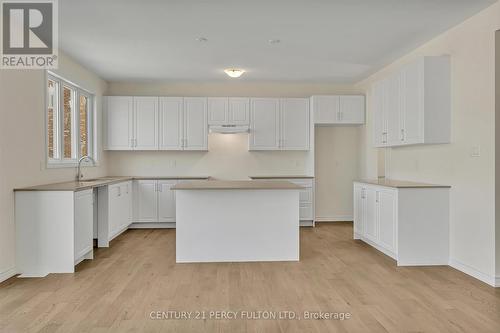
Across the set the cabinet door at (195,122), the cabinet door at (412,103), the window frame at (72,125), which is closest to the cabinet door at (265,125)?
the cabinet door at (195,122)

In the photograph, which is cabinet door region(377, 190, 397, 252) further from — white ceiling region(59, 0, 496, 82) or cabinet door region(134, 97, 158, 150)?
cabinet door region(134, 97, 158, 150)

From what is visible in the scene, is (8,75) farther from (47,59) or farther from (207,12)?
(207,12)

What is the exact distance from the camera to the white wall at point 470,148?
Answer: 3.61m

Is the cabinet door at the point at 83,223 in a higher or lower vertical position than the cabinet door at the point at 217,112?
lower

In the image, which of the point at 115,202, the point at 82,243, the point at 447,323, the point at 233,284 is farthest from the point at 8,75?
the point at 447,323

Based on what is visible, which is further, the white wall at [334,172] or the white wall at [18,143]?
the white wall at [334,172]

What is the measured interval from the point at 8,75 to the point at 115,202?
2325 mm

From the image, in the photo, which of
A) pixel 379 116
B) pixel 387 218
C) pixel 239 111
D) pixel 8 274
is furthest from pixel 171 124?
pixel 387 218

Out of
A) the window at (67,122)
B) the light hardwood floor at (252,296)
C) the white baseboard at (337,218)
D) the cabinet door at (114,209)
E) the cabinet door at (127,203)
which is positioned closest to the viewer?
the light hardwood floor at (252,296)

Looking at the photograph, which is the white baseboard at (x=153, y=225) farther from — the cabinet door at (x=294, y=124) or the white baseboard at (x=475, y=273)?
the white baseboard at (x=475, y=273)

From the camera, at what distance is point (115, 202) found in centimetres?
558

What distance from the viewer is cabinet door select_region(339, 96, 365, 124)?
22.7ft

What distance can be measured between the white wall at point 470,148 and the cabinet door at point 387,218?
0.61 metres
